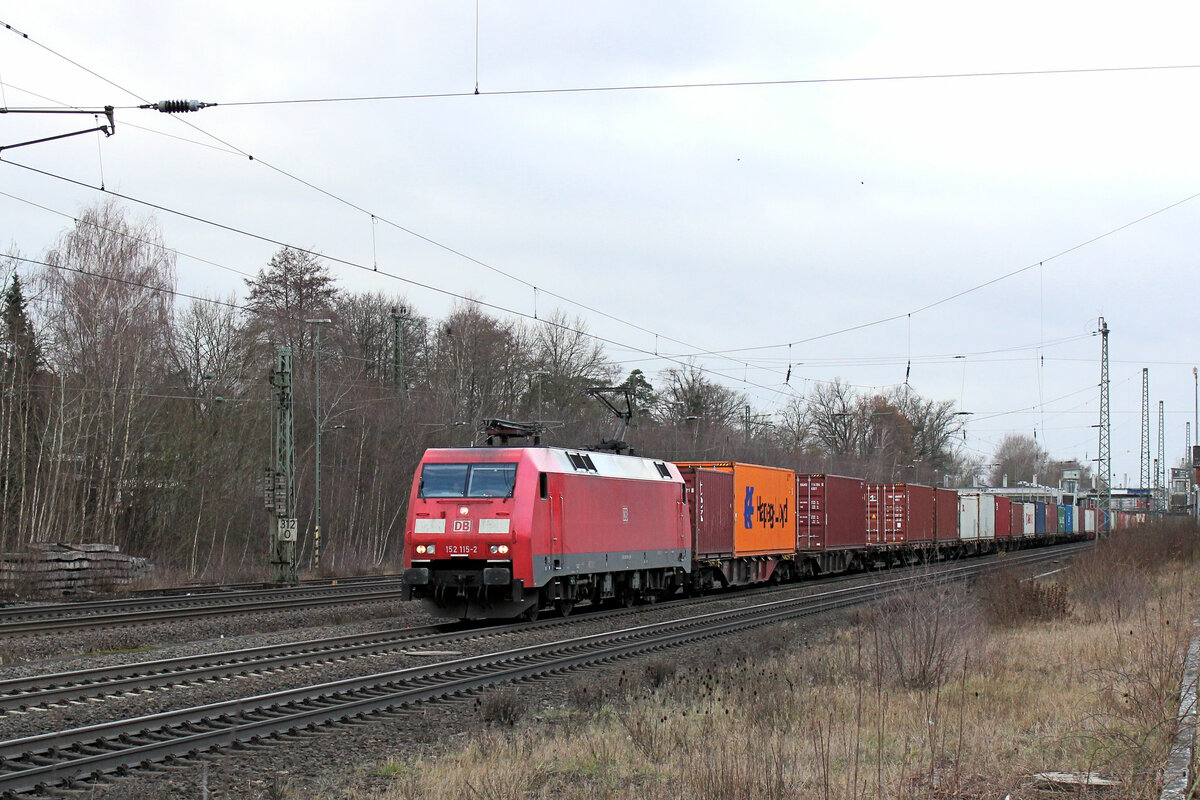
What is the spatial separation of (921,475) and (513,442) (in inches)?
2793

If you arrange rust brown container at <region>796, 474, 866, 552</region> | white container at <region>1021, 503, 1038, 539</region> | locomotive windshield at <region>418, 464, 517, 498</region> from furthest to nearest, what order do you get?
white container at <region>1021, 503, 1038, 539</region> < rust brown container at <region>796, 474, 866, 552</region> < locomotive windshield at <region>418, 464, 517, 498</region>

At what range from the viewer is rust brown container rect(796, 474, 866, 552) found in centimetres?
3359

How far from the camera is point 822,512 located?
33.8m

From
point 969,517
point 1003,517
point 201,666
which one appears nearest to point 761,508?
point 201,666

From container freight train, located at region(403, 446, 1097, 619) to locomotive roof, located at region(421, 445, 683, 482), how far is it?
28 millimetres

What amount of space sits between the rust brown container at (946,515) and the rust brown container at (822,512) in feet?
31.3

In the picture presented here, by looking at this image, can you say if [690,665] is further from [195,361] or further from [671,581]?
[195,361]

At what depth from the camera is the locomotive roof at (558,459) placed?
61.4 ft

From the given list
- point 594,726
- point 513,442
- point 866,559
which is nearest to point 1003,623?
point 513,442

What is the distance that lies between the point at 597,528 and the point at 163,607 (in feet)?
28.2

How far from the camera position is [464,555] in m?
18.2

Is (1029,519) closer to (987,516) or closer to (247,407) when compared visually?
(987,516)

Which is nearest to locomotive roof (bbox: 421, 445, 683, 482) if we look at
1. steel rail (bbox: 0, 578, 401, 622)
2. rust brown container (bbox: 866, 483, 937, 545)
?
steel rail (bbox: 0, 578, 401, 622)

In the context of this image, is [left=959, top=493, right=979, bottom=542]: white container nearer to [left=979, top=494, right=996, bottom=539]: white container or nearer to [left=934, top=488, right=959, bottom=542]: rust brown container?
[left=979, top=494, right=996, bottom=539]: white container
